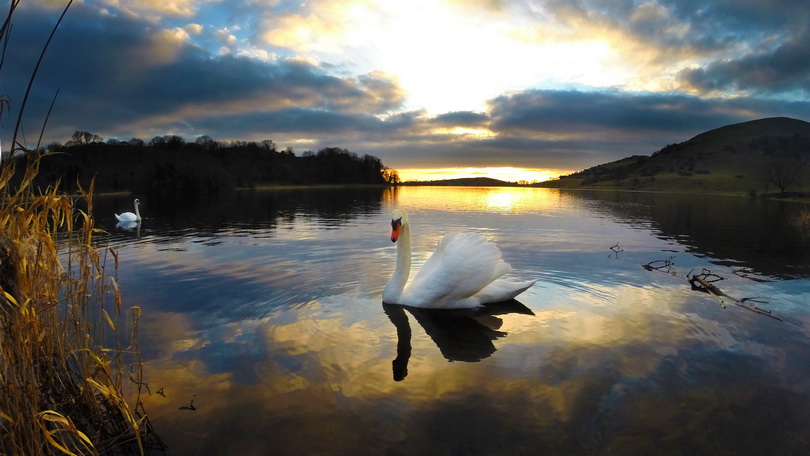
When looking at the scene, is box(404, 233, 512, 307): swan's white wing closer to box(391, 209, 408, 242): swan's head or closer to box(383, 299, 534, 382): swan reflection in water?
box(383, 299, 534, 382): swan reflection in water

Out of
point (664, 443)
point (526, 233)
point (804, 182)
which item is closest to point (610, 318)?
point (664, 443)

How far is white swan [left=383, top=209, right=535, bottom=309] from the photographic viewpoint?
8.90m

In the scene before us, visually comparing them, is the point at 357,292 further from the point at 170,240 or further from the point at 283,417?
the point at 170,240

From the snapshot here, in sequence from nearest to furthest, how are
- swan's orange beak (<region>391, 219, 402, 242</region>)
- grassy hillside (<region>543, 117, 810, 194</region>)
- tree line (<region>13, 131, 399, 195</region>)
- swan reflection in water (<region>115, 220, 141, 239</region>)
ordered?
1. swan's orange beak (<region>391, 219, 402, 242</region>)
2. swan reflection in water (<region>115, 220, 141, 239</region>)
3. tree line (<region>13, 131, 399, 195</region>)
4. grassy hillside (<region>543, 117, 810, 194</region>)

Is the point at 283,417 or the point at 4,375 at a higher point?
the point at 4,375

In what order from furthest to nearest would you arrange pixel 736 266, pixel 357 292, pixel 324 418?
pixel 736 266, pixel 357 292, pixel 324 418

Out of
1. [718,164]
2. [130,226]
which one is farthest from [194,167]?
[718,164]

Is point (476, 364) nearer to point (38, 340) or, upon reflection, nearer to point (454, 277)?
point (454, 277)

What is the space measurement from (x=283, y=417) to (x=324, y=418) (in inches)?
20.1

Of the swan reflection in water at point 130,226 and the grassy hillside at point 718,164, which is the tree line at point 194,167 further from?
the grassy hillside at point 718,164

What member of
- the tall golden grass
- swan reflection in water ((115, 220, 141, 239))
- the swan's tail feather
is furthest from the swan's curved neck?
swan reflection in water ((115, 220, 141, 239))

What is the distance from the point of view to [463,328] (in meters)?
8.39

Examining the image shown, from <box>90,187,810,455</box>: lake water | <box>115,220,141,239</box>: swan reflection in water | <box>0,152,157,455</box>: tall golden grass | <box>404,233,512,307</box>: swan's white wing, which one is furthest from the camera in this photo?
<box>115,220,141,239</box>: swan reflection in water

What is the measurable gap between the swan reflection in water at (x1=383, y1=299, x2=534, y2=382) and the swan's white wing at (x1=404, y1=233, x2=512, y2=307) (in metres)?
0.27
